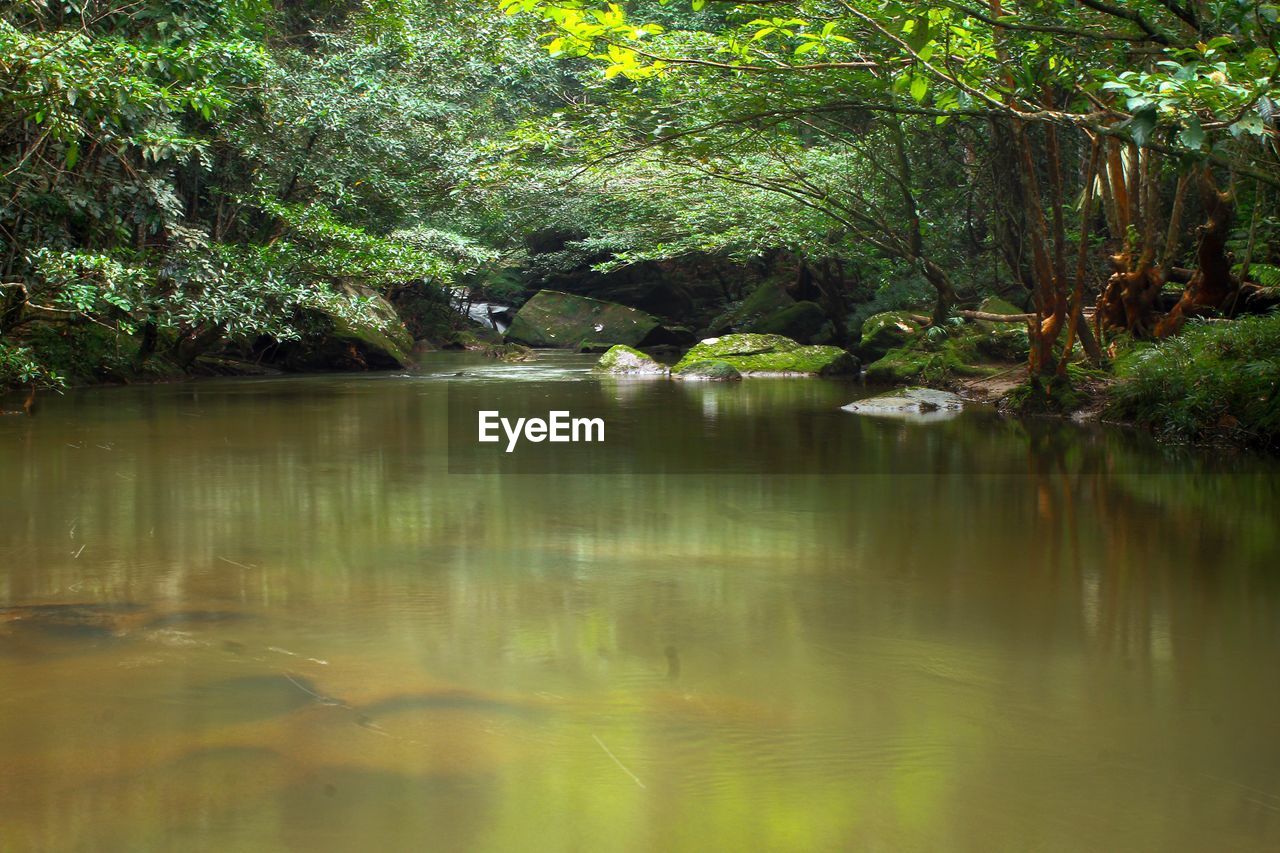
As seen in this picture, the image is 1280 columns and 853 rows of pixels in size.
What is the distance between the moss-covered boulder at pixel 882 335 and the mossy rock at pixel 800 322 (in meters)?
4.20

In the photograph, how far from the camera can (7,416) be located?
10.5 meters

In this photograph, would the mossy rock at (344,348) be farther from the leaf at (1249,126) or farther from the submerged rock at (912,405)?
the leaf at (1249,126)

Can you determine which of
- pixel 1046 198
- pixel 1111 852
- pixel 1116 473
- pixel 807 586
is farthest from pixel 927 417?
pixel 1111 852

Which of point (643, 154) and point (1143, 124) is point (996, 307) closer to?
point (643, 154)

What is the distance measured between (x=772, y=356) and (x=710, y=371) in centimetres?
172

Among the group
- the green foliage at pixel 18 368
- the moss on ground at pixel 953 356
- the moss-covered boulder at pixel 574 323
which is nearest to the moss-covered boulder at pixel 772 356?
the moss on ground at pixel 953 356

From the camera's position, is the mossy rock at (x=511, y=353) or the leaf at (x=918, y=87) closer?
the leaf at (x=918, y=87)

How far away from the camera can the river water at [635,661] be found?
8.56 feet

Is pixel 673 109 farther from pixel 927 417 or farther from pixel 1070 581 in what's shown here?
pixel 1070 581

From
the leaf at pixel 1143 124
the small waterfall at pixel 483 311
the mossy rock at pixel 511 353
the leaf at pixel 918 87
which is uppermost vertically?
the small waterfall at pixel 483 311

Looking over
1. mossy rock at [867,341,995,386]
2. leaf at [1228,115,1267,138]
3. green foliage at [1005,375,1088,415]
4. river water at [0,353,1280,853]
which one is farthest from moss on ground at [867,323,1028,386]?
leaf at [1228,115,1267,138]

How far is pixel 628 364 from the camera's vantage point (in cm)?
1923

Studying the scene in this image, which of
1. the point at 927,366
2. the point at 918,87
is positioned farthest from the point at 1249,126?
the point at 927,366

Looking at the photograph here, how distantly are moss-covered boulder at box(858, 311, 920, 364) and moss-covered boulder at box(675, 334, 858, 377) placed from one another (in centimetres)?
42
